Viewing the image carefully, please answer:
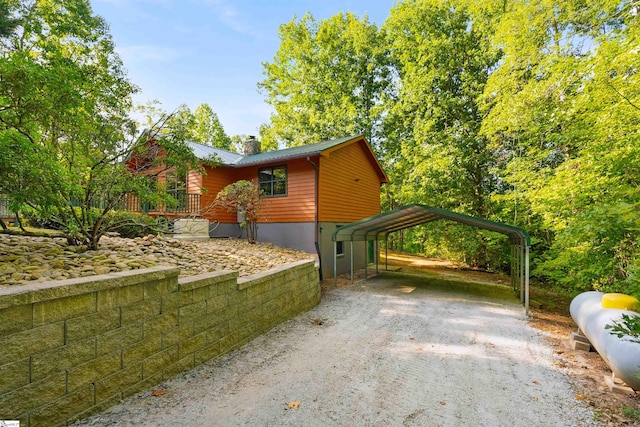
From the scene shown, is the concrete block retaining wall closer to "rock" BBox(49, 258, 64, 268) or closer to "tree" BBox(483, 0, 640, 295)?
"rock" BBox(49, 258, 64, 268)

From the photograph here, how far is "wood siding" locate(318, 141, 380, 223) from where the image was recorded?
10430mm

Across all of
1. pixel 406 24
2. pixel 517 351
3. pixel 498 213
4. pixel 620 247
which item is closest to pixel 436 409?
pixel 517 351

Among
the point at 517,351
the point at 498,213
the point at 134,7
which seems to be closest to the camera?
the point at 517,351

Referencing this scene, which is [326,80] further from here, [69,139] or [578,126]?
[69,139]

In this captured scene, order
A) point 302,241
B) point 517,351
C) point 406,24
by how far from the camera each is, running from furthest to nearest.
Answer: point 406,24 < point 302,241 < point 517,351

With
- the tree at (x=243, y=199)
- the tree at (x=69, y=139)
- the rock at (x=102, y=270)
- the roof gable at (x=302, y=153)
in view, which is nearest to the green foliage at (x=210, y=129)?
the roof gable at (x=302, y=153)

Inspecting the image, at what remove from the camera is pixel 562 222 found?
680 cm

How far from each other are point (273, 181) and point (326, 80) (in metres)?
12.3

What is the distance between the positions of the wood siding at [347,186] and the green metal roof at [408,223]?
3.66 feet

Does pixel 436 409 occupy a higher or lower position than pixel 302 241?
lower

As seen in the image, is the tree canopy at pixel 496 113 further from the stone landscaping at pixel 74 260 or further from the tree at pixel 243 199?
the tree at pixel 243 199

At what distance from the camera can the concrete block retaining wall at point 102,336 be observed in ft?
7.00

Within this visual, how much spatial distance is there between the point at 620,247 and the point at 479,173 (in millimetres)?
A: 8103

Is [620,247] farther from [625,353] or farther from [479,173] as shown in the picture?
[479,173]
